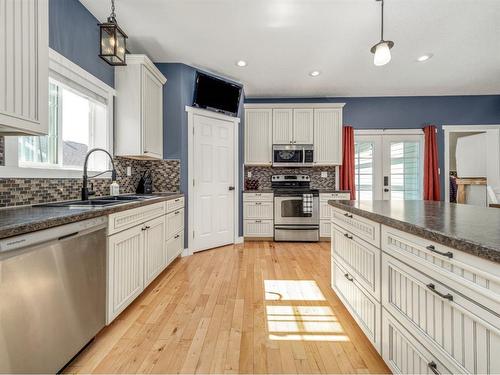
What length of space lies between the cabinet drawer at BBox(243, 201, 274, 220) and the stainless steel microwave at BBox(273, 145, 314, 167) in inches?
33.4

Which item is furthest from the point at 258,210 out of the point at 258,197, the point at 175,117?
the point at 175,117

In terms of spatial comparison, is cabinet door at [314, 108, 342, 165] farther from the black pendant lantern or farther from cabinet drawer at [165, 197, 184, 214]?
the black pendant lantern

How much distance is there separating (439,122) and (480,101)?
870 mm

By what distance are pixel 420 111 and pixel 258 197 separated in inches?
143

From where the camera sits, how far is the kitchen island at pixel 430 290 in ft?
2.51

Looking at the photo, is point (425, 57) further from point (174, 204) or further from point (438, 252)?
point (174, 204)

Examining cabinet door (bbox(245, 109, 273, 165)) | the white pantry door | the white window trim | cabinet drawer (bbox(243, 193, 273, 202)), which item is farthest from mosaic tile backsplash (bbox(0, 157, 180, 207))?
cabinet door (bbox(245, 109, 273, 165))

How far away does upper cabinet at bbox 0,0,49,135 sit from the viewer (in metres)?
1.18

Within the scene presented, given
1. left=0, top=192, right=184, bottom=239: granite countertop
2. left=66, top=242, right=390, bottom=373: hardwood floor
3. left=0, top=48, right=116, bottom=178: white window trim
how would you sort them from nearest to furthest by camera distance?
left=0, top=192, right=184, bottom=239: granite countertop → left=66, top=242, right=390, bottom=373: hardwood floor → left=0, top=48, right=116, bottom=178: white window trim

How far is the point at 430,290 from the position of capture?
995 mm

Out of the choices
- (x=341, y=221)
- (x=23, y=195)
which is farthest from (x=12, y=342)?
(x=341, y=221)

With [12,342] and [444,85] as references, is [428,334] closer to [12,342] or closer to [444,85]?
[12,342]

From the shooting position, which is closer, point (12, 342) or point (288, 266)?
point (12, 342)

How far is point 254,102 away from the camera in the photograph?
4.94 meters
